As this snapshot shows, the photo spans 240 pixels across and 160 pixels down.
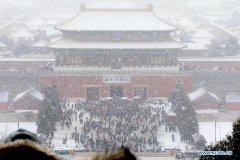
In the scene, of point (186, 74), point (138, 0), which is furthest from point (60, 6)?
point (186, 74)

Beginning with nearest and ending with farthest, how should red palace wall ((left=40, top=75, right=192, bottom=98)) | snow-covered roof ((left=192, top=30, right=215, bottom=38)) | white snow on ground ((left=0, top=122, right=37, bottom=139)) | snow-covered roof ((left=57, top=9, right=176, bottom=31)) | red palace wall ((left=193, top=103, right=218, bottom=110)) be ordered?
white snow on ground ((left=0, top=122, right=37, bottom=139)) < red palace wall ((left=193, top=103, right=218, bottom=110)) < red palace wall ((left=40, top=75, right=192, bottom=98)) < snow-covered roof ((left=57, top=9, right=176, bottom=31)) < snow-covered roof ((left=192, top=30, right=215, bottom=38))

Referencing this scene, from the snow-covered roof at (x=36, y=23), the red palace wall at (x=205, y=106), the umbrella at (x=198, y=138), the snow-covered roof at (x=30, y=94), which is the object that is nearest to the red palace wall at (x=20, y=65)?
the snow-covered roof at (x=30, y=94)

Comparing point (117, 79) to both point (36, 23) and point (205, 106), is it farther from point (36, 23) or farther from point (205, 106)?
point (36, 23)

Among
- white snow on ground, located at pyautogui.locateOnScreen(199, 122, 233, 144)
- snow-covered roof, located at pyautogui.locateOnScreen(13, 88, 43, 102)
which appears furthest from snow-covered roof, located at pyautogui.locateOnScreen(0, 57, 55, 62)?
white snow on ground, located at pyautogui.locateOnScreen(199, 122, 233, 144)

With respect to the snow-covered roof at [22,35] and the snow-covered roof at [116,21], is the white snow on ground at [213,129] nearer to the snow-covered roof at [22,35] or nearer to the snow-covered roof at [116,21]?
the snow-covered roof at [116,21]

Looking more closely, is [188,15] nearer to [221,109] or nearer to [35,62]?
[35,62]

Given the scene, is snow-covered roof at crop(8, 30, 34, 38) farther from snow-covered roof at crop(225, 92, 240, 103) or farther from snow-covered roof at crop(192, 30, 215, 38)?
snow-covered roof at crop(225, 92, 240, 103)

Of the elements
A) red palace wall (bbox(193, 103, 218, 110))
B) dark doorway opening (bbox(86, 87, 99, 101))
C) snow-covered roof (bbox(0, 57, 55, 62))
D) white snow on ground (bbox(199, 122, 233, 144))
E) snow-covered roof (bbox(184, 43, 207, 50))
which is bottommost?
white snow on ground (bbox(199, 122, 233, 144))
